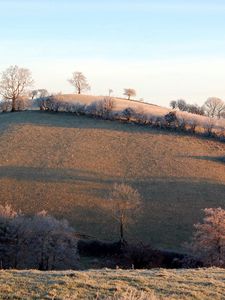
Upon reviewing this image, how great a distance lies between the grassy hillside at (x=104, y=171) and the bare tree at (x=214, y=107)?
60.1 metres

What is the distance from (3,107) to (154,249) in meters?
68.4

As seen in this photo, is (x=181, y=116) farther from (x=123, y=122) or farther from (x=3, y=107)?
(x=3, y=107)

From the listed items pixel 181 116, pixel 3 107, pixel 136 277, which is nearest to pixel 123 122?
pixel 181 116

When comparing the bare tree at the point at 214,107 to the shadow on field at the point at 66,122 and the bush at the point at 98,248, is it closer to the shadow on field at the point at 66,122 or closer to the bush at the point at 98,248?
the shadow on field at the point at 66,122

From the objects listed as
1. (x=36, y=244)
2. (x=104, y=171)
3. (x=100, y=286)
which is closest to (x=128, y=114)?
(x=104, y=171)

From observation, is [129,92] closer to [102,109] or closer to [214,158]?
[102,109]

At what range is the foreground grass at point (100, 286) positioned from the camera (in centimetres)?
1423

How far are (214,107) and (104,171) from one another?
272 feet

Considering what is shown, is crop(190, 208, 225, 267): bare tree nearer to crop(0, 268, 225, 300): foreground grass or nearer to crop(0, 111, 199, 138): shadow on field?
crop(0, 268, 225, 300): foreground grass

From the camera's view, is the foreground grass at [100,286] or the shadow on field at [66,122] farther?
the shadow on field at [66,122]

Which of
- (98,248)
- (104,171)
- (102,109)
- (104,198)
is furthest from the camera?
(102,109)

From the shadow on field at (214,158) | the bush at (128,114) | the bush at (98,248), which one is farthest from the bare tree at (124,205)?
the bush at (128,114)

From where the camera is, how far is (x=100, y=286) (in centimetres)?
1548

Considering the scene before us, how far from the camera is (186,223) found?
189ft
